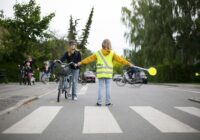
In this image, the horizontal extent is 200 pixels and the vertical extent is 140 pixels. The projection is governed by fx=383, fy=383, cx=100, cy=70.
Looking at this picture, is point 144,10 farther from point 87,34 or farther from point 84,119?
point 84,119

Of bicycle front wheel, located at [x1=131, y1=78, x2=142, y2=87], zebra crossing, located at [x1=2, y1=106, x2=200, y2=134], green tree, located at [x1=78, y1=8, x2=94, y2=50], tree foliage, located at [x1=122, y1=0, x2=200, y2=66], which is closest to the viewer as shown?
zebra crossing, located at [x1=2, y1=106, x2=200, y2=134]

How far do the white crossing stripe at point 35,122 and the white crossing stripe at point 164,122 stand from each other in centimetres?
202

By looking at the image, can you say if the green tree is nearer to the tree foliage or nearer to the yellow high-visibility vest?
the tree foliage

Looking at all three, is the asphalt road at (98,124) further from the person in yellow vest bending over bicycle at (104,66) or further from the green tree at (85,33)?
the green tree at (85,33)

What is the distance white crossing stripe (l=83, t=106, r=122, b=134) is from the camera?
21.4 ft

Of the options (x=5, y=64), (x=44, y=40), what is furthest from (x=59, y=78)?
(x=44, y=40)

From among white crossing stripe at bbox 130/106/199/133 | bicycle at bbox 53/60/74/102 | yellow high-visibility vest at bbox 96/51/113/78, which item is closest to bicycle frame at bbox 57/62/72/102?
bicycle at bbox 53/60/74/102

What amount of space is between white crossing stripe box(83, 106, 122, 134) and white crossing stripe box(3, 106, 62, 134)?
2.44ft

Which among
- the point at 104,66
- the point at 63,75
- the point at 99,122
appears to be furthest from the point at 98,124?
the point at 63,75

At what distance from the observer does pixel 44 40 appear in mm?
41375

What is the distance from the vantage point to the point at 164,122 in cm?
747

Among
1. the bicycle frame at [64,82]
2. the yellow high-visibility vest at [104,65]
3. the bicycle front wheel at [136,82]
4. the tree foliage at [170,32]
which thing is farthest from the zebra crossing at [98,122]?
the tree foliage at [170,32]

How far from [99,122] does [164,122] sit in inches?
49.9

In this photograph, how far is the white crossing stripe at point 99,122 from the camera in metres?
6.51
